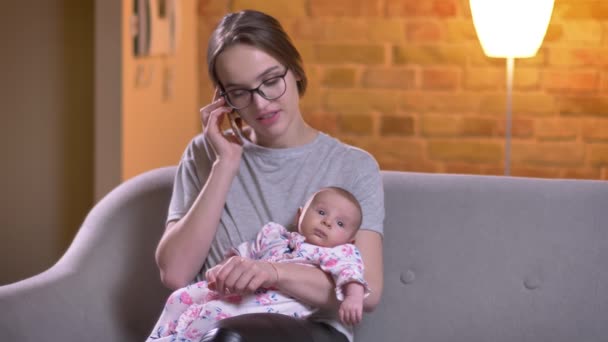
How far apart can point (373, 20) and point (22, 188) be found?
5.73 feet

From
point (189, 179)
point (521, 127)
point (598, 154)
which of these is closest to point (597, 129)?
point (598, 154)

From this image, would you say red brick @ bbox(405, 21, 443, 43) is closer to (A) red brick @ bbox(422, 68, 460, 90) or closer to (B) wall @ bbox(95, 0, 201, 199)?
(A) red brick @ bbox(422, 68, 460, 90)

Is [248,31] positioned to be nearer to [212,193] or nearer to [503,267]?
[212,193]

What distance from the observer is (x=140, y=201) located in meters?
2.57

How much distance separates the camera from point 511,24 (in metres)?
3.62

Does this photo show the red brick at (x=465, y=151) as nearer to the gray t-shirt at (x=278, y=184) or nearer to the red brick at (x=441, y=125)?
the red brick at (x=441, y=125)

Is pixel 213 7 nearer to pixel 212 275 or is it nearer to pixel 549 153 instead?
pixel 549 153

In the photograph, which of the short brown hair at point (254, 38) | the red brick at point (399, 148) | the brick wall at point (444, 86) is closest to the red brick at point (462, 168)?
the brick wall at point (444, 86)

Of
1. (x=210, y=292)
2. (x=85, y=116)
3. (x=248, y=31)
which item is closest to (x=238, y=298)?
(x=210, y=292)

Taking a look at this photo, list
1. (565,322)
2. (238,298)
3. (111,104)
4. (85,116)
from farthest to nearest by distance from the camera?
(85,116) → (111,104) → (565,322) → (238,298)

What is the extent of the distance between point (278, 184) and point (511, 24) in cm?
169

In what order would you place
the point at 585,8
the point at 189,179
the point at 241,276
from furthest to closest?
the point at 585,8
the point at 189,179
the point at 241,276

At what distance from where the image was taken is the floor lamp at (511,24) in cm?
357

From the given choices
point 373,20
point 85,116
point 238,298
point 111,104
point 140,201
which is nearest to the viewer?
point 238,298
